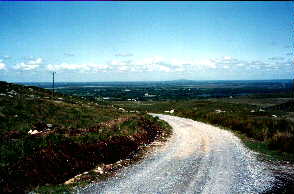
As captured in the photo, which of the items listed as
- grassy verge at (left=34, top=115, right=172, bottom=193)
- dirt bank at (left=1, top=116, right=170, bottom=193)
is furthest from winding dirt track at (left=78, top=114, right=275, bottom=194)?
dirt bank at (left=1, top=116, right=170, bottom=193)

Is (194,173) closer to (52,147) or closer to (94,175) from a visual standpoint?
(94,175)

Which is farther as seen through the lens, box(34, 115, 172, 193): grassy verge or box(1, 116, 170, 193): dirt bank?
box(1, 116, 170, 193): dirt bank

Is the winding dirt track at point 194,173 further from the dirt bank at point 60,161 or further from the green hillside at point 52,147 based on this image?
the green hillside at point 52,147

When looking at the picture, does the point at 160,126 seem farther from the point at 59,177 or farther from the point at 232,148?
the point at 59,177

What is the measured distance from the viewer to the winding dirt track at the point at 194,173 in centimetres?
1220

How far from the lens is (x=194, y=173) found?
567 inches

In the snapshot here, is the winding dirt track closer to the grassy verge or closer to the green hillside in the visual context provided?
the grassy verge

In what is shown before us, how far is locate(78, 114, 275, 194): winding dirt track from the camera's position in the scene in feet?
40.0

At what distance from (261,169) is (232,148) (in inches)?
208

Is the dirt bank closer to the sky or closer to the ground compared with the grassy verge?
closer to the sky

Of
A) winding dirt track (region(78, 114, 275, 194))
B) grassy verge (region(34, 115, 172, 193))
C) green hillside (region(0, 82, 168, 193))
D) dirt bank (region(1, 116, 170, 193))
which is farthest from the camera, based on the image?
green hillside (region(0, 82, 168, 193))

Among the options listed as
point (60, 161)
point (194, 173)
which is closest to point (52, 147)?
point (60, 161)

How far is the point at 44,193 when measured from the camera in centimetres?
1141

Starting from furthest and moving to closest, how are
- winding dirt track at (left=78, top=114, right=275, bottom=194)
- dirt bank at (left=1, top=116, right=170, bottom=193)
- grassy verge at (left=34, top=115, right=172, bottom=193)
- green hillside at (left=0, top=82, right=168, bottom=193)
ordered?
green hillside at (left=0, top=82, right=168, bottom=193) → dirt bank at (left=1, top=116, right=170, bottom=193) → winding dirt track at (left=78, top=114, right=275, bottom=194) → grassy verge at (left=34, top=115, right=172, bottom=193)
